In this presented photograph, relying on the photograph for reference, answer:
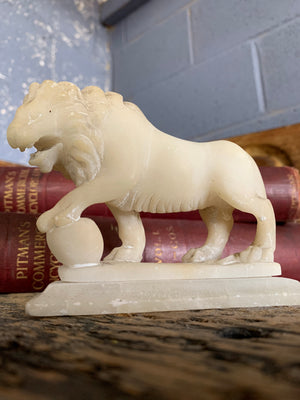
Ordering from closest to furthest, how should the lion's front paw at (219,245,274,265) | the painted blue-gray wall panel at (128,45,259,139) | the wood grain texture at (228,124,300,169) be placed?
the lion's front paw at (219,245,274,265) → the wood grain texture at (228,124,300,169) → the painted blue-gray wall panel at (128,45,259,139)

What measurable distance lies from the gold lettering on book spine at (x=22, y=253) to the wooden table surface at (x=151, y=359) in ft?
1.03

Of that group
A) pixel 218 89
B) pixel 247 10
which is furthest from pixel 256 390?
pixel 247 10

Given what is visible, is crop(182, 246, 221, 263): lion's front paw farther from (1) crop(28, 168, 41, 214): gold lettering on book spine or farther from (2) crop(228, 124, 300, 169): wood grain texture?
(2) crop(228, 124, 300, 169): wood grain texture

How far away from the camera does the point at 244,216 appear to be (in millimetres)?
833

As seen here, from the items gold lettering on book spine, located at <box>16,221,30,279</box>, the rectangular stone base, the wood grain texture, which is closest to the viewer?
the rectangular stone base

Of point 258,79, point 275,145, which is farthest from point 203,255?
point 258,79

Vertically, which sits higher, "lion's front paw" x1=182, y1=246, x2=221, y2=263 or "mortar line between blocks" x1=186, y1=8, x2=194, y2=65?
"mortar line between blocks" x1=186, y1=8, x2=194, y2=65

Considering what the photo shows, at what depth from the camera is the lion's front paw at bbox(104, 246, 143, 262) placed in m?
0.50

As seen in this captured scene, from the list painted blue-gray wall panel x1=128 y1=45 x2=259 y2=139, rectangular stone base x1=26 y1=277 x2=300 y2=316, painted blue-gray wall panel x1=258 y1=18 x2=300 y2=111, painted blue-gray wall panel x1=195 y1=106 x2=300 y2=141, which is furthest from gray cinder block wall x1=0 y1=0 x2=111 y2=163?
rectangular stone base x1=26 y1=277 x2=300 y2=316

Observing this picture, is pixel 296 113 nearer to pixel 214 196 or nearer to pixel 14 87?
pixel 214 196

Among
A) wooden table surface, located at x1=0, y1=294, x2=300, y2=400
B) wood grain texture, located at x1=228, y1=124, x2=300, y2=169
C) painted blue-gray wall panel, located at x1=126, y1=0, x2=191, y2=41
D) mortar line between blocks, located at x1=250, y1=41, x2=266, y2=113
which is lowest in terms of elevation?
wooden table surface, located at x1=0, y1=294, x2=300, y2=400

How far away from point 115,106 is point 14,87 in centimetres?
97

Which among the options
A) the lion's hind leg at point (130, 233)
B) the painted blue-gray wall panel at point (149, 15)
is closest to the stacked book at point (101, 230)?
the lion's hind leg at point (130, 233)

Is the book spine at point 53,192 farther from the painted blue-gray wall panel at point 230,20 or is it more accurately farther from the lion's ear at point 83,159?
the painted blue-gray wall panel at point 230,20
